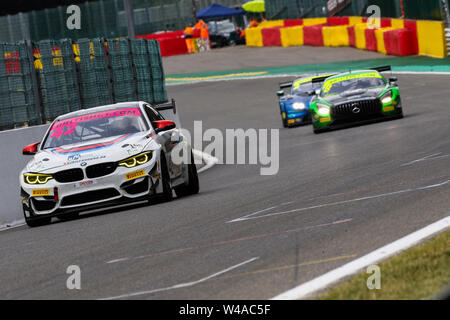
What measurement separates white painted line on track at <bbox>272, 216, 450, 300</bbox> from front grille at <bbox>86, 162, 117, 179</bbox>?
4949 millimetres

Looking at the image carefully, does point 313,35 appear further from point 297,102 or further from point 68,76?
point 68,76

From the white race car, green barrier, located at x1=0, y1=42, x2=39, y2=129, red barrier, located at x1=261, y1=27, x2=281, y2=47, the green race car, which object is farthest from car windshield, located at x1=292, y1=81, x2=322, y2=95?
red barrier, located at x1=261, y1=27, x2=281, y2=47

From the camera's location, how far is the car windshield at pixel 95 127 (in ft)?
43.6

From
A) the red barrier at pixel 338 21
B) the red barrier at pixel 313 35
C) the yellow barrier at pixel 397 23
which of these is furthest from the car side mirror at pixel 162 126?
the red barrier at pixel 313 35

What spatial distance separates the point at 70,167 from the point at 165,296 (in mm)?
5874

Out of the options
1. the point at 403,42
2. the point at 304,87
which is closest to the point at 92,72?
the point at 304,87

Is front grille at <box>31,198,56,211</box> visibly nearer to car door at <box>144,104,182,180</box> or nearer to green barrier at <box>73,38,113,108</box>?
car door at <box>144,104,182,180</box>

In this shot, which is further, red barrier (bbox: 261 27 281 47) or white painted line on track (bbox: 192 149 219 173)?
red barrier (bbox: 261 27 281 47)

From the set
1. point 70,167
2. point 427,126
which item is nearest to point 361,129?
point 427,126

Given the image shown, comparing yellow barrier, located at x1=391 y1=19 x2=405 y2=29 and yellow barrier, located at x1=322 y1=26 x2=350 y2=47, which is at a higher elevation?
yellow barrier, located at x1=391 y1=19 x2=405 y2=29

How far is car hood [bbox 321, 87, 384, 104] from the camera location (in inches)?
869

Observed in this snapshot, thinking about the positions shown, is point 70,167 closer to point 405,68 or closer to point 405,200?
point 405,200

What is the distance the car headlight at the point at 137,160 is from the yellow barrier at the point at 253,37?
4808cm

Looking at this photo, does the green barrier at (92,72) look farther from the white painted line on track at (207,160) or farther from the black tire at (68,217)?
the black tire at (68,217)
